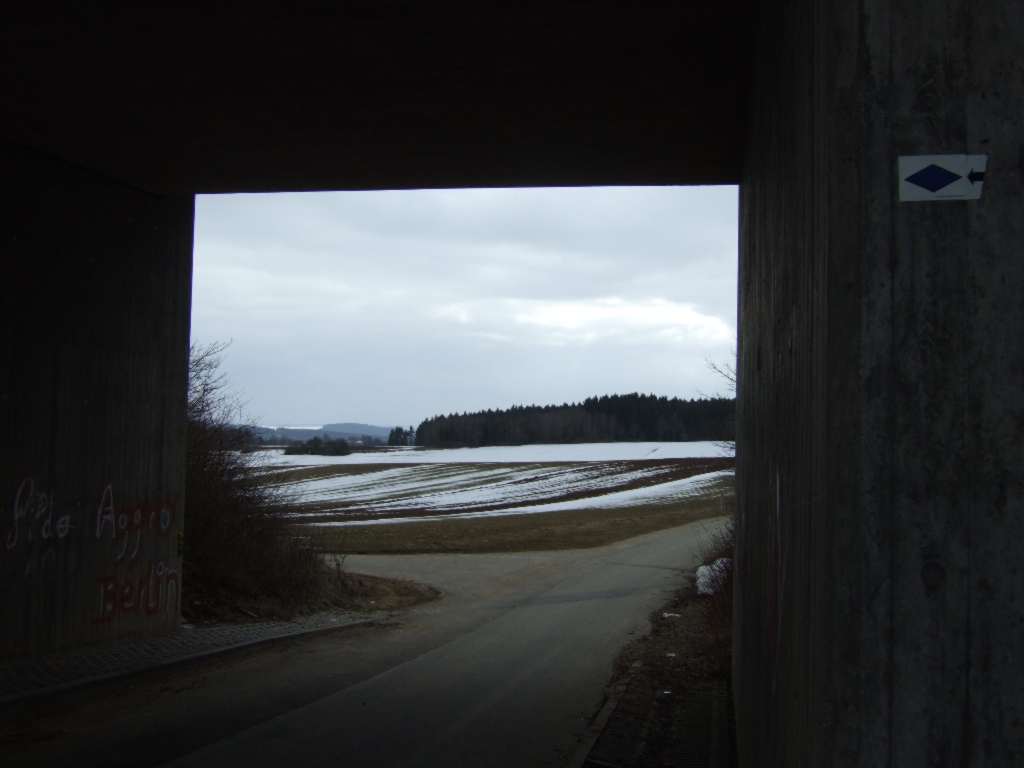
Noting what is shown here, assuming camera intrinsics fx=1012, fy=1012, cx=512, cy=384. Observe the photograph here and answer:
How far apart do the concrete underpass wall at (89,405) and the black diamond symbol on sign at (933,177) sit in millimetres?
10069

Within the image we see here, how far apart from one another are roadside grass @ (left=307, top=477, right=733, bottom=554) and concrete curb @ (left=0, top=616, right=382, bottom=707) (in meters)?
9.30

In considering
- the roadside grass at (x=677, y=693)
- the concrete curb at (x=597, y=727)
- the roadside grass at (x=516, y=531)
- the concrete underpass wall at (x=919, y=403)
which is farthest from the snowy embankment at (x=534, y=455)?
the concrete underpass wall at (x=919, y=403)

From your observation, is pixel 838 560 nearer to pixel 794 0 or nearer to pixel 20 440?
pixel 794 0

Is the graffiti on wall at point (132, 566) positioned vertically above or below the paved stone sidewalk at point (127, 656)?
above

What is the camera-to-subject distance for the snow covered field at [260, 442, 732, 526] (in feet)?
148

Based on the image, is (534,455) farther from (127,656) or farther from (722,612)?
(127,656)

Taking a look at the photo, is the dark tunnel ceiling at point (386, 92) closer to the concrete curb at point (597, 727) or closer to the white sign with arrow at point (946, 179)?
the white sign with arrow at point (946, 179)

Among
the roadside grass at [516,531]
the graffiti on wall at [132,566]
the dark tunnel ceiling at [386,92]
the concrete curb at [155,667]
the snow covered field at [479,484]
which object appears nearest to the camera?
the dark tunnel ceiling at [386,92]

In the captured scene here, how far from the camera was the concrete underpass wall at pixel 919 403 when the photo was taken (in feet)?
8.57

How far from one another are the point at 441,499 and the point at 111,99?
44.7 metres

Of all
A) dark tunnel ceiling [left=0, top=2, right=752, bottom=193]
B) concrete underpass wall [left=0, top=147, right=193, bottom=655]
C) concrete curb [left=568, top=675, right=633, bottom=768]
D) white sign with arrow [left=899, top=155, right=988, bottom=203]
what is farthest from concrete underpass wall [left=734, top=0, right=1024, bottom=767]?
concrete underpass wall [left=0, top=147, right=193, bottom=655]

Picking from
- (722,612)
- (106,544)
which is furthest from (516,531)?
(106,544)

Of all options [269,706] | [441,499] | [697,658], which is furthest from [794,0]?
[441,499]

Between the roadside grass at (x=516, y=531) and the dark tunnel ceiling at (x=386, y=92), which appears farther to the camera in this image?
the roadside grass at (x=516, y=531)
